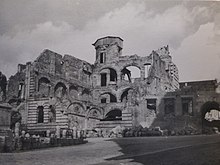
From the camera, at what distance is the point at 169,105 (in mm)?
11016

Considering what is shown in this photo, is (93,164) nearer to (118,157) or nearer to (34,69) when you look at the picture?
(118,157)

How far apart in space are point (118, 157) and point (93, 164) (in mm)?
532

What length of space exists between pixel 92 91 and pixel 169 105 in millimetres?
3879

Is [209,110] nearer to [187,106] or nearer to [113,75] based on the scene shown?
[187,106]

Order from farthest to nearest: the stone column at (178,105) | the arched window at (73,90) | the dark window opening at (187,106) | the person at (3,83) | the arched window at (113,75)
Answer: the arched window at (113,75) < the arched window at (73,90) < the stone column at (178,105) < the dark window opening at (187,106) < the person at (3,83)

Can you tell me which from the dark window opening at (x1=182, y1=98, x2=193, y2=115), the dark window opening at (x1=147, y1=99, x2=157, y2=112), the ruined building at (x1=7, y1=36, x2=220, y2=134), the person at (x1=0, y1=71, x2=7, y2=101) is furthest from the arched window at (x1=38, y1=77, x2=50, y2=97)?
the dark window opening at (x1=182, y1=98, x2=193, y2=115)

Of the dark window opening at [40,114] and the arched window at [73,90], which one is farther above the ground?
the arched window at [73,90]

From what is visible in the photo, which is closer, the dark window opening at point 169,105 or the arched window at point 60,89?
the dark window opening at point 169,105

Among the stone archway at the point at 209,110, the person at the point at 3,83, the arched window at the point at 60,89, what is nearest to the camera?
the person at the point at 3,83

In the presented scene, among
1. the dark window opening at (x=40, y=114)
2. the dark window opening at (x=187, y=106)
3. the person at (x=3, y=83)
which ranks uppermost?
the person at (x=3, y=83)

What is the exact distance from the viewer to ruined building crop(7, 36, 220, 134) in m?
8.96

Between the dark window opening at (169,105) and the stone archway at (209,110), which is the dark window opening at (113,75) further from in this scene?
the stone archway at (209,110)

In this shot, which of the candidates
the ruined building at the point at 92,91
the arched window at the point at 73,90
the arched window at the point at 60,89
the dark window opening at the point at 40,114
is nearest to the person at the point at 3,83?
the ruined building at the point at 92,91

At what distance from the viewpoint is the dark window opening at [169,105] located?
10.7 metres
